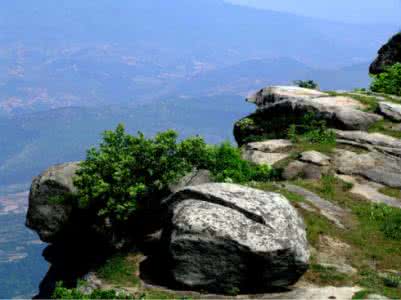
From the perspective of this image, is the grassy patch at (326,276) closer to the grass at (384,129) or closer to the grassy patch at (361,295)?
the grassy patch at (361,295)

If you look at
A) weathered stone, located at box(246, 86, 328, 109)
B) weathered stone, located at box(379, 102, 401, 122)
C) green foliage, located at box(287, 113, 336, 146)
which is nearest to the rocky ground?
green foliage, located at box(287, 113, 336, 146)

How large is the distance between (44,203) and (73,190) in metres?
2.18

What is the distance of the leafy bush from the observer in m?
26.2

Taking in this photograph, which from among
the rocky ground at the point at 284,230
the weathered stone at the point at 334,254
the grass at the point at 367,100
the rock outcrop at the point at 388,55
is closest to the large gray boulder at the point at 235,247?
the rocky ground at the point at 284,230

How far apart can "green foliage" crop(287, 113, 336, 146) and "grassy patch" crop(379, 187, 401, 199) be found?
599cm

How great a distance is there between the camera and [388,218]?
25953 mm

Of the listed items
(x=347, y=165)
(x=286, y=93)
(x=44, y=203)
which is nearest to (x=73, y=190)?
(x=44, y=203)

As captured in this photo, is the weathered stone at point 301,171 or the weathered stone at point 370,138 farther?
the weathered stone at point 370,138

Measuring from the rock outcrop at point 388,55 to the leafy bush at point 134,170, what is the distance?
33.4 metres

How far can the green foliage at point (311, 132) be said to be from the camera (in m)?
36.2

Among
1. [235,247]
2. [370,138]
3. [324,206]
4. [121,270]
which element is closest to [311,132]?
[370,138]

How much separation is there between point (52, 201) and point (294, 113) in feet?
57.3

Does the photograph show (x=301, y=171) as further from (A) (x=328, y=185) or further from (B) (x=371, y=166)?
(B) (x=371, y=166)

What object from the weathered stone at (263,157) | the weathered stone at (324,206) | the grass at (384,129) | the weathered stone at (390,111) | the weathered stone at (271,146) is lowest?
the weathered stone at (324,206)
